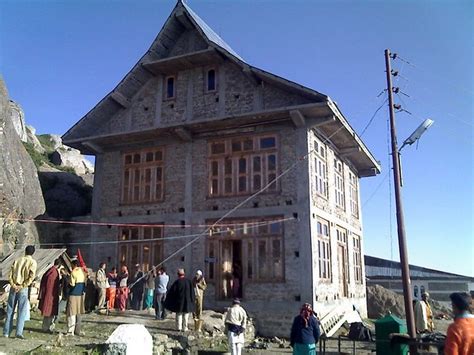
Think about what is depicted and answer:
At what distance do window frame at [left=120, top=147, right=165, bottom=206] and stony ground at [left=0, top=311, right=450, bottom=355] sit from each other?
4.53 meters

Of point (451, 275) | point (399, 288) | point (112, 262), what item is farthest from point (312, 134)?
point (451, 275)

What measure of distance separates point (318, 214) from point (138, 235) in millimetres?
6757

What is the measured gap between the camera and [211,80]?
55.2 feet


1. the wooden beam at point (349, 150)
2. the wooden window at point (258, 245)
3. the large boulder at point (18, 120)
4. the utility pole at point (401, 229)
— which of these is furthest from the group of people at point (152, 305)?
the large boulder at point (18, 120)

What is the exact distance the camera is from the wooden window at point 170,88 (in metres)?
17.5

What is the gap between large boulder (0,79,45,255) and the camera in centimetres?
1589

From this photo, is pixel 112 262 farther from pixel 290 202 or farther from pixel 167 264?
pixel 290 202

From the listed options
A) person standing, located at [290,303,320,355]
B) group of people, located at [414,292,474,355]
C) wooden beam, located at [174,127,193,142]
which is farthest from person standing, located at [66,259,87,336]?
group of people, located at [414,292,474,355]

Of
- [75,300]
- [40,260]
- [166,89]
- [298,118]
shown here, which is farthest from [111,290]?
[298,118]

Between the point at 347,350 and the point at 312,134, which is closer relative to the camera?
the point at 347,350

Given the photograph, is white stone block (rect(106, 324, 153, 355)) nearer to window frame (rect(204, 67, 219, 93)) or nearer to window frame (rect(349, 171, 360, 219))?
window frame (rect(204, 67, 219, 93))

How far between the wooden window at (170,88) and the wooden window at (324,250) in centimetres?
728

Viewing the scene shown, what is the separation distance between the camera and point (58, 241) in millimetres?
18531

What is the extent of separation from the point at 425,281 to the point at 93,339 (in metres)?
31.1
